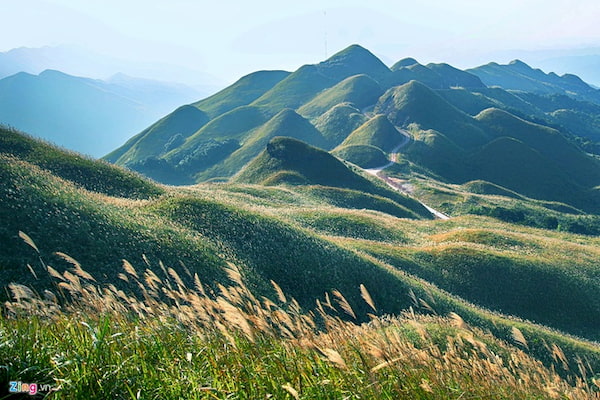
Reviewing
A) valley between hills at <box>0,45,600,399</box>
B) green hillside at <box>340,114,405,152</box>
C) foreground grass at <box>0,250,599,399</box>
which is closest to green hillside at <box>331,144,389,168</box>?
green hillside at <box>340,114,405,152</box>

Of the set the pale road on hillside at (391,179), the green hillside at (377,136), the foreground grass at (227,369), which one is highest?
the foreground grass at (227,369)

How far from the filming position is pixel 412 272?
36688 mm

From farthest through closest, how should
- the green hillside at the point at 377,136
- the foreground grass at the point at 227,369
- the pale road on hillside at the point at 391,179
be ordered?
the green hillside at the point at 377,136 < the pale road on hillside at the point at 391,179 < the foreground grass at the point at 227,369

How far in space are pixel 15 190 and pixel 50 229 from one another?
13.0 feet

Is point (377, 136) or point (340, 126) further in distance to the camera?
point (340, 126)

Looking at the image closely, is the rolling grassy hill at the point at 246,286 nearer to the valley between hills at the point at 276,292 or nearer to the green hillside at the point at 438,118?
the valley between hills at the point at 276,292

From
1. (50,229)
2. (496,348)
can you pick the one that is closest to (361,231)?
(496,348)

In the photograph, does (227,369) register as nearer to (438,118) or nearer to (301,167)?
(301,167)

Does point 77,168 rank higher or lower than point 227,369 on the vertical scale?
lower

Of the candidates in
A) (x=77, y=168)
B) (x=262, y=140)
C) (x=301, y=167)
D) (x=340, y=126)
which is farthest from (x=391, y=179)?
(x=77, y=168)

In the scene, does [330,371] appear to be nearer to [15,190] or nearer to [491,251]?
[15,190]

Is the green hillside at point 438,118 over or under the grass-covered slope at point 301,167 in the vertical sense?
over

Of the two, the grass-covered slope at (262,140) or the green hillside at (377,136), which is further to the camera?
the grass-covered slope at (262,140)

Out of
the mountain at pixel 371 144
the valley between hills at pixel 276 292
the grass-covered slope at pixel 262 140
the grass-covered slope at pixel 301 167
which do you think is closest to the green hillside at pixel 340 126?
the grass-covered slope at pixel 262 140
